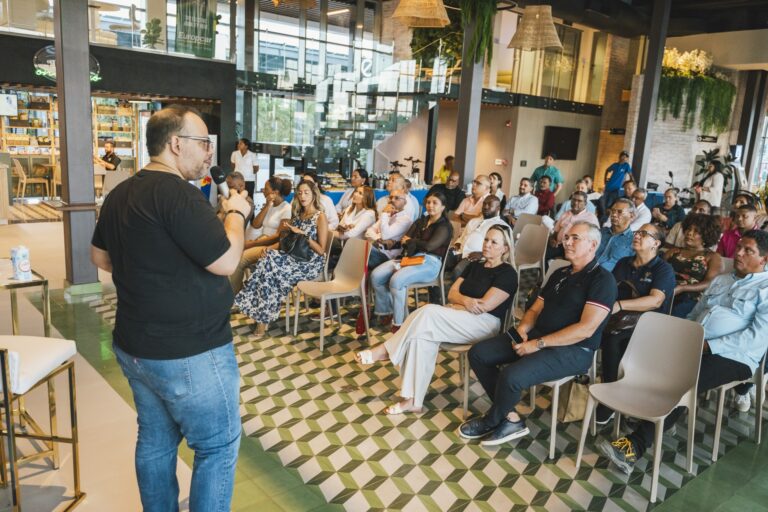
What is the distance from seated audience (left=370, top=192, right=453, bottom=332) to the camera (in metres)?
5.17

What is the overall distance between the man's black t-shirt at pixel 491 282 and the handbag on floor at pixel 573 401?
24.0 inches

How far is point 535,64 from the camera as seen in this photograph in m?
14.4

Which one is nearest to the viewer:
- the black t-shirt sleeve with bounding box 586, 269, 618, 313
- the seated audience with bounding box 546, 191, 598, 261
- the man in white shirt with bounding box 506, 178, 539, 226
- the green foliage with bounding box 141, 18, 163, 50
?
the black t-shirt sleeve with bounding box 586, 269, 618, 313

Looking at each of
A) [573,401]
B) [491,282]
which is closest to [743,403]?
[573,401]

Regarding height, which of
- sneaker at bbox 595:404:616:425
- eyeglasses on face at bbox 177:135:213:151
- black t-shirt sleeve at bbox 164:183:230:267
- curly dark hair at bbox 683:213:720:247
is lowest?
sneaker at bbox 595:404:616:425

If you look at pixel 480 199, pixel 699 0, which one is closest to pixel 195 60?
pixel 480 199

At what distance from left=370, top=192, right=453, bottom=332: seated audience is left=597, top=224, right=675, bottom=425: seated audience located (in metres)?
1.71

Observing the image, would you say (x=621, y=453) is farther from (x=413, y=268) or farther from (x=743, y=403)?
(x=413, y=268)

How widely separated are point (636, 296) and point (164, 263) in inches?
126

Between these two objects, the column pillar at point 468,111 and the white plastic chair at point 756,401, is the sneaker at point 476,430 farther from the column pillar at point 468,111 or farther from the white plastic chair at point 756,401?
the column pillar at point 468,111

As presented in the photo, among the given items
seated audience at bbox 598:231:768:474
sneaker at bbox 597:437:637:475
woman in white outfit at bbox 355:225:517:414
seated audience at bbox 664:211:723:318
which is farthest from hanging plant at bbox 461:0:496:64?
sneaker at bbox 597:437:637:475

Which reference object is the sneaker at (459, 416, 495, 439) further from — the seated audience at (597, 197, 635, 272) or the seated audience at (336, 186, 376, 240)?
the seated audience at (336, 186, 376, 240)

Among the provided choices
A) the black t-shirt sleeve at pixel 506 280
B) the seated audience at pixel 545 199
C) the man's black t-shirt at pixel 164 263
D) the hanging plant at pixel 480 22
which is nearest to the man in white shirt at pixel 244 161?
the hanging plant at pixel 480 22

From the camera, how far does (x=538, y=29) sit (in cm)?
A: 617
